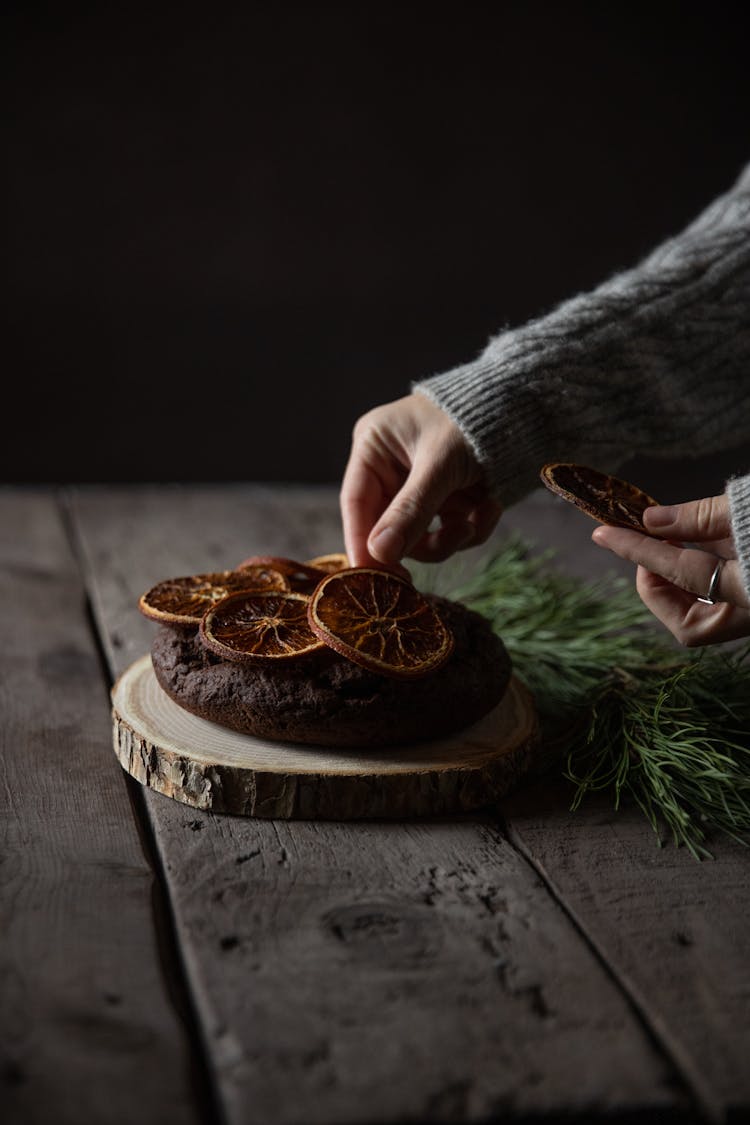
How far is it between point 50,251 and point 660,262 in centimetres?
257

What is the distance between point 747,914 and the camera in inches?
44.3

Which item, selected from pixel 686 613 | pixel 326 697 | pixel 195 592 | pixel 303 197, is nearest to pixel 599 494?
pixel 686 613

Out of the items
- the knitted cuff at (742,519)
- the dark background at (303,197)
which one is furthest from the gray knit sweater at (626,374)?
the dark background at (303,197)

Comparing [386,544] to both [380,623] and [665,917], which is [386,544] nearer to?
[380,623]

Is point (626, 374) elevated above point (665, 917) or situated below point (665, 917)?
above

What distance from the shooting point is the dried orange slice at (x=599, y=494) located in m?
1.29

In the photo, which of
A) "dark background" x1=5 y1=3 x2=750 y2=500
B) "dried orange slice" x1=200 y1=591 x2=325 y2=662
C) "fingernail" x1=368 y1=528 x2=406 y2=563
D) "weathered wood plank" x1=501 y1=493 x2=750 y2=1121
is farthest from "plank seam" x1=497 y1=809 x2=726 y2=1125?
"dark background" x1=5 y1=3 x2=750 y2=500

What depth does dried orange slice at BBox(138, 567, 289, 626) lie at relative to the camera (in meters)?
1.40

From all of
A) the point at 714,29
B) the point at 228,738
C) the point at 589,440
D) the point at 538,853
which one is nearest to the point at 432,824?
the point at 538,853

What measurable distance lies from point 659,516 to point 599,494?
8 centimetres

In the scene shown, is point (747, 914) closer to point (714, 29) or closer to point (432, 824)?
point (432, 824)

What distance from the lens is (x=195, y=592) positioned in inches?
57.9

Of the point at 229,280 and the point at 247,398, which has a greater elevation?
the point at 229,280

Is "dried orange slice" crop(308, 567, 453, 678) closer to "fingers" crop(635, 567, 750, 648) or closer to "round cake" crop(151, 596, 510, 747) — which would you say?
"round cake" crop(151, 596, 510, 747)
